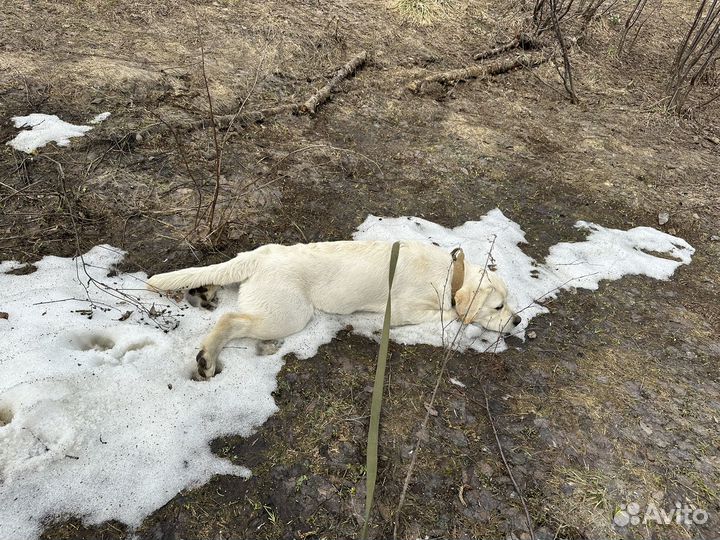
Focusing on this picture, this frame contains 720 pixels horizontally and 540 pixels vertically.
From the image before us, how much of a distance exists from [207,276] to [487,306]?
249 centimetres

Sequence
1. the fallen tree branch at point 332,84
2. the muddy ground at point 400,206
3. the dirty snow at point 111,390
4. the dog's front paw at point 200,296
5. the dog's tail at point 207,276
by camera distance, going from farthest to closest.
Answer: the fallen tree branch at point 332,84 → the dog's front paw at point 200,296 → the dog's tail at point 207,276 → the muddy ground at point 400,206 → the dirty snow at point 111,390

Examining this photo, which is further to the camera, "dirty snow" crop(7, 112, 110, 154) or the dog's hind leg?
"dirty snow" crop(7, 112, 110, 154)

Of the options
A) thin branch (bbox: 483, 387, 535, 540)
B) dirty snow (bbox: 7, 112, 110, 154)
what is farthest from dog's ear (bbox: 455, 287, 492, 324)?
dirty snow (bbox: 7, 112, 110, 154)

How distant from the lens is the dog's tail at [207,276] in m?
Answer: 3.46

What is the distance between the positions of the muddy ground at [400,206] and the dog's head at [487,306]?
0.91ft

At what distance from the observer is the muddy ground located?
108 inches

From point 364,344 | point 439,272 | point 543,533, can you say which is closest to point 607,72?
point 439,272

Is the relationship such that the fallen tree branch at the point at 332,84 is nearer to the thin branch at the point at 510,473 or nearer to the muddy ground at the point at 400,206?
the muddy ground at the point at 400,206

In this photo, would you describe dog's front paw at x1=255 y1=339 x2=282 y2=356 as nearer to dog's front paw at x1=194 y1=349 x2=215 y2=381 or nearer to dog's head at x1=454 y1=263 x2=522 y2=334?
dog's front paw at x1=194 y1=349 x2=215 y2=381

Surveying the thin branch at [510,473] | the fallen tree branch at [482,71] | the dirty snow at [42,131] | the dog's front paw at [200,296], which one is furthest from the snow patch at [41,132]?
the thin branch at [510,473]

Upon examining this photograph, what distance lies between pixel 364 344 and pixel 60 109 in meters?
4.86

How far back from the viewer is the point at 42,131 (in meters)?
4.91

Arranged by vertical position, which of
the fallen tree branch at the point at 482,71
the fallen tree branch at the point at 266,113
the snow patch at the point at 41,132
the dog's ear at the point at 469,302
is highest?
the fallen tree branch at the point at 482,71

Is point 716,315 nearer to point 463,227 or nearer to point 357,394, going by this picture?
point 463,227
